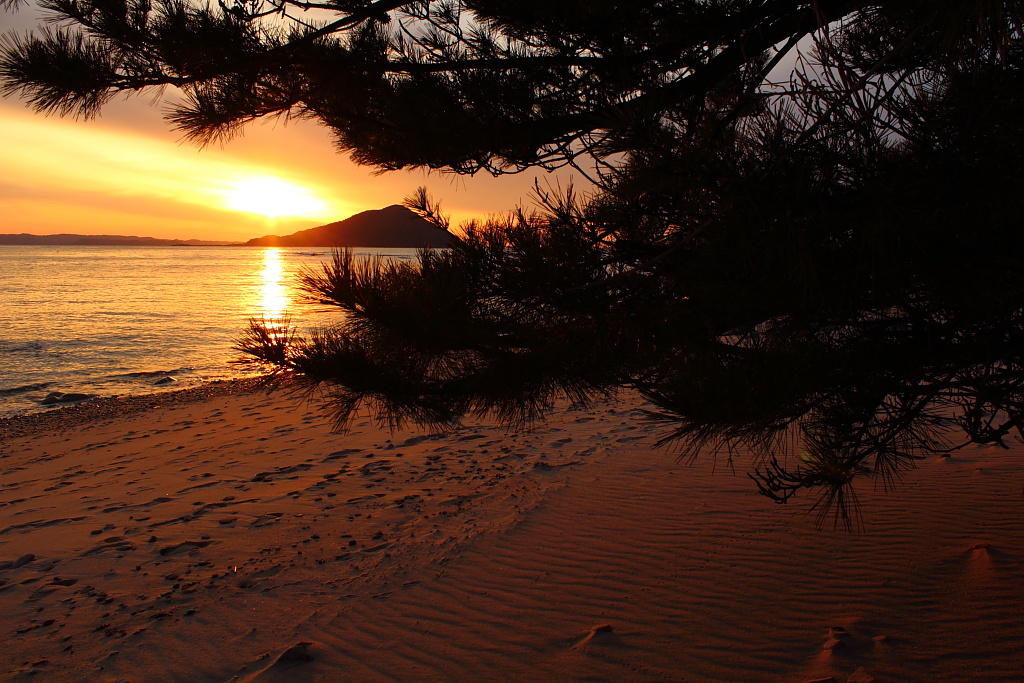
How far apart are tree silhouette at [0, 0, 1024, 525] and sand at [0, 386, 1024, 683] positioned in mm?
959

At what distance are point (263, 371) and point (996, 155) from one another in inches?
118

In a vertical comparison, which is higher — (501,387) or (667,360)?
(667,360)

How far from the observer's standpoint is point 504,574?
392 centimetres

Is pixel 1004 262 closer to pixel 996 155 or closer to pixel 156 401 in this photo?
pixel 996 155

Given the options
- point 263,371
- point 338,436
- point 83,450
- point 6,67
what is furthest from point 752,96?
point 83,450

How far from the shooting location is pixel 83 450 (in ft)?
25.7

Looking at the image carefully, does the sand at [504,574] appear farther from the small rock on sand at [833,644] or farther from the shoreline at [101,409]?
the shoreline at [101,409]

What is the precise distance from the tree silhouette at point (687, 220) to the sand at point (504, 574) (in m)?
0.96

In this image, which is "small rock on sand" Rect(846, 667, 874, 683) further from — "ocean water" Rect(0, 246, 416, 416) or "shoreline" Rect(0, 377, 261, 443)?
"shoreline" Rect(0, 377, 261, 443)

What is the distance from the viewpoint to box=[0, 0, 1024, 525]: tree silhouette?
7.22ft

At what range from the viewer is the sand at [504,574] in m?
3.04

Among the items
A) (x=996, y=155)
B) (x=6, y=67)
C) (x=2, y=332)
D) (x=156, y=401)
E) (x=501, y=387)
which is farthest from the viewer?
(x=2, y=332)

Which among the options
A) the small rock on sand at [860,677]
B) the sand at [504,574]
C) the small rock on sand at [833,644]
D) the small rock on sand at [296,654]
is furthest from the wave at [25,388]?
the small rock on sand at [860,677]

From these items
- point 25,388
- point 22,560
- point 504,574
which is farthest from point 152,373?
point 504,574
